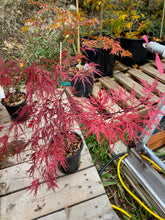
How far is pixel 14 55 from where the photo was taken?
8.59 feet

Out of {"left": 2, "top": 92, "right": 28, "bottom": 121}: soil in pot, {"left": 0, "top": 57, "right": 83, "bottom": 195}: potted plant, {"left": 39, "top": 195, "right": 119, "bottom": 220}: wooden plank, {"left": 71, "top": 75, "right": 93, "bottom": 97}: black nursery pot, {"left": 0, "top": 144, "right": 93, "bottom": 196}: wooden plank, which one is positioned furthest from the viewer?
{"left": 71, "top": 75, "right": 93, "bottom": 97}: black nursery pot

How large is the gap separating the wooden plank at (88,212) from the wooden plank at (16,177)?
0.77 ft

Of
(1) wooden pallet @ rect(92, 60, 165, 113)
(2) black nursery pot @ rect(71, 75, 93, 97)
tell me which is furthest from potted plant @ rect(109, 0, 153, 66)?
(2) black nursery pot @ rect(71, 75, 93, 97)

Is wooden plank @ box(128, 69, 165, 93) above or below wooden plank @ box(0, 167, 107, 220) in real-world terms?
above

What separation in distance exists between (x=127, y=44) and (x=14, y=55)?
1.79m

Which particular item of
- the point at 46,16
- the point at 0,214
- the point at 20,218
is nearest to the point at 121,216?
the point at 20,218

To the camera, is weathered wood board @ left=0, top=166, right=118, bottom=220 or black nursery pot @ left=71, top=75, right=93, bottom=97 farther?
black nursery pot @ left=71, top=75, right=93, bottom=97

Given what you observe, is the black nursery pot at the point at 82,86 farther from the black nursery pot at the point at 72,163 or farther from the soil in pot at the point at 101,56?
the black nursery pot at the point at 72,163

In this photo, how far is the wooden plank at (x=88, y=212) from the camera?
92 centimetres

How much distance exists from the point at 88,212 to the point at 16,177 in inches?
21.1

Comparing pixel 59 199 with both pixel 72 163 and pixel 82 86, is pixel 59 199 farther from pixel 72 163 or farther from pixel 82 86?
pixel 82 86

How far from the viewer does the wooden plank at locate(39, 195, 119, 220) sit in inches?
36.2

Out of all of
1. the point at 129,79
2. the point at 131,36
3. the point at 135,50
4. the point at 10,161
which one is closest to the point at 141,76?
the point at 129,79

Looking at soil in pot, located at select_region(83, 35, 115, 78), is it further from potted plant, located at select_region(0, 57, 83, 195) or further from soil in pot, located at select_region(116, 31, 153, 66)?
potted plant, located at select_region(0, 57, 83, 195)
